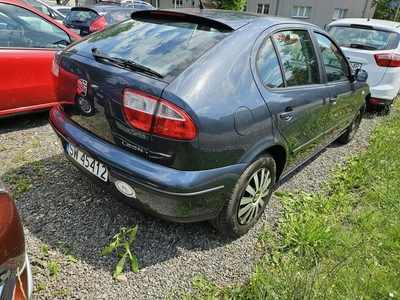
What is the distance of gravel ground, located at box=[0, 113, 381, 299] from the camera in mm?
1851

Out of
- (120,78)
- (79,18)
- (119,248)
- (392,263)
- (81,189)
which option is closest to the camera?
(120,78)

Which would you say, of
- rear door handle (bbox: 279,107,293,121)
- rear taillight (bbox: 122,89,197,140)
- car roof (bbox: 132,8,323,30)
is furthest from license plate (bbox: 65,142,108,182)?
rear door handle (bbox: 279,107,293,121)

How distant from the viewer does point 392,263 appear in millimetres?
2230

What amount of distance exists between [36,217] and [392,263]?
9.13ft

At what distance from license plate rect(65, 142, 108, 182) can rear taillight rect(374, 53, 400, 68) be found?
5.12 meters

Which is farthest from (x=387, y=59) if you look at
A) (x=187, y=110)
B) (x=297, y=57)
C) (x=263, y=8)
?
(x=263, y=8)

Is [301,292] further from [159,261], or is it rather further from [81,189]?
[81,189]

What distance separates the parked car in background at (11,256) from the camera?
1206mm

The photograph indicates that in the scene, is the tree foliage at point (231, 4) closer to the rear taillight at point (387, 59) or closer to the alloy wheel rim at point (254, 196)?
the rear taillight at point (387, 59)

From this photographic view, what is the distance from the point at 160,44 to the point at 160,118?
63cm

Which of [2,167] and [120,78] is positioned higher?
[120,78]

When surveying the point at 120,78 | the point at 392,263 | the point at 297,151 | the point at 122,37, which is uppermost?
the point at 122,37

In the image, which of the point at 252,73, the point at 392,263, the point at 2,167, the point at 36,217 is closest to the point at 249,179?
the point at 252,73

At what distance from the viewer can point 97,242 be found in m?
2.12
